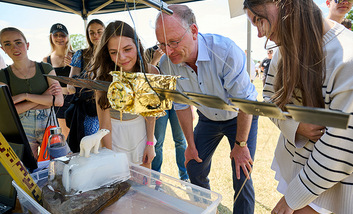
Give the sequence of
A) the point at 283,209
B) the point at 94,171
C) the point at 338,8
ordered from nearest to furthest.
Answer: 1. the point at 94,171
2. the point at 283,209
3. the point at 338,8

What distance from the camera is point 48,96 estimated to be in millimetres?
2104

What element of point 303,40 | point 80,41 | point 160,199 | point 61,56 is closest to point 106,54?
point 160,199

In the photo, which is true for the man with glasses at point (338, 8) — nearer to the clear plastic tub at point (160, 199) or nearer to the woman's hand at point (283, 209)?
the woman's hand at point (283, 209)

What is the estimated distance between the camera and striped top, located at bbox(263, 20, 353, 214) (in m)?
Result: 0.79

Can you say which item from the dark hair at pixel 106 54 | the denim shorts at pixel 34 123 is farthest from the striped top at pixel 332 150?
the denim shorts at pixel 34 123

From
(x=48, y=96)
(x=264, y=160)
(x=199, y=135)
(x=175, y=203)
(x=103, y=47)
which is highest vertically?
(x=103, y=47)

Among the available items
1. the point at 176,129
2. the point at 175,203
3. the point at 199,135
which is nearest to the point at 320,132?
the point at 175,203

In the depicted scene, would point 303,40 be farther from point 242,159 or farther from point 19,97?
point 19,97

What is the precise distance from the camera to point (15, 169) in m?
0.74

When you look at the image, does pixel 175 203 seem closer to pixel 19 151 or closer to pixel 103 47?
pixel 19 151

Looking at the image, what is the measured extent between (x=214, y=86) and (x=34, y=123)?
6.07 ft

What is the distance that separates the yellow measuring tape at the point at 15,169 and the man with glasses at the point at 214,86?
0.90 m

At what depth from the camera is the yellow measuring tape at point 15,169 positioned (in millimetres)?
718

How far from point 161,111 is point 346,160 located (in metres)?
0.78
